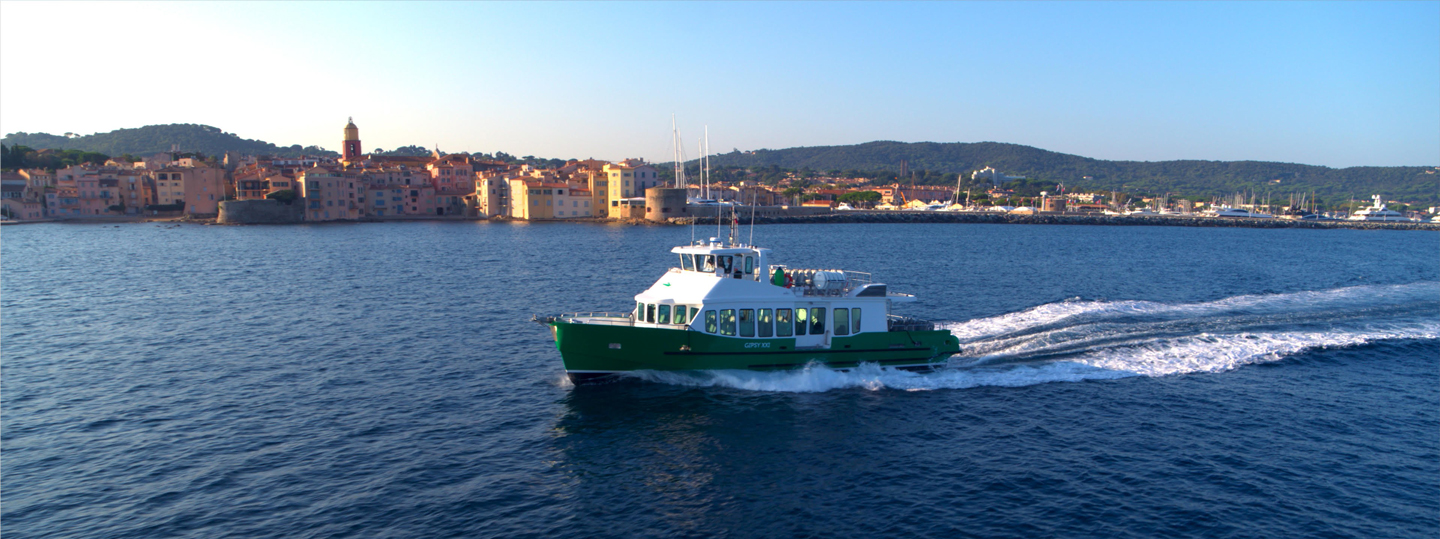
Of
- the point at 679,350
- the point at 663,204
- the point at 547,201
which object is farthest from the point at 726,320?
the point at 547,201

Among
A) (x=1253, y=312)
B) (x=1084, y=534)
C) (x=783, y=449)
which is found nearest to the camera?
(x=1084, y=534)

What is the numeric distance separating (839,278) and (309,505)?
1394 cm

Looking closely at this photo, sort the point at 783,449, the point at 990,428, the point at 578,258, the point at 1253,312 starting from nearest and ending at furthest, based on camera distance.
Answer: the point at 783,449, the point at 990,428, the point at 1253,312, the point at 578,258

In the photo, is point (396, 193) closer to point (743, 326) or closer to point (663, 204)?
point (663, 204)

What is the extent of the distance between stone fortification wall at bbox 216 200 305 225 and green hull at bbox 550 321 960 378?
97803mm

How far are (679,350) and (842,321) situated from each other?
191 inches

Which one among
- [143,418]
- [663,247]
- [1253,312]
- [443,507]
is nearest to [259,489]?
[443,507]

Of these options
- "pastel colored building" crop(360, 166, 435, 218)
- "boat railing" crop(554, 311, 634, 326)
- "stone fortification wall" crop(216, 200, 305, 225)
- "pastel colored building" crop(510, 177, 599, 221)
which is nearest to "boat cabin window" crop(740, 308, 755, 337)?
"boat railing" crop(554, 311, 634, 326)

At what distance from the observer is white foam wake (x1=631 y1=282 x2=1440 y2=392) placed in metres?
20.8

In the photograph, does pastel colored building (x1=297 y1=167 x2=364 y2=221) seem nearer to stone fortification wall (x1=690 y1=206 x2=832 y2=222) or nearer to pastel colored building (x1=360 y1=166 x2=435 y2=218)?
pastel colored building (x1=360 y1=166 x2=435 y2=218)

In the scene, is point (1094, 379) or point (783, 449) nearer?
point (783, 449)

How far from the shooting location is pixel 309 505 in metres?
13.4

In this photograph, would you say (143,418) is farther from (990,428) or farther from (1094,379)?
(1094,379)

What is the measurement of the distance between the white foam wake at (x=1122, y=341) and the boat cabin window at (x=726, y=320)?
114cm
